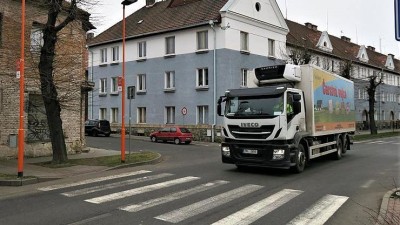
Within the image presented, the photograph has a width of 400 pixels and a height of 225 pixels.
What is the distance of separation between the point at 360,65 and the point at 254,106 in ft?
163

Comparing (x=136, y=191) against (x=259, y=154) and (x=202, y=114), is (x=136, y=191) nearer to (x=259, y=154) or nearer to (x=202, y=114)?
(x=259, y=154)

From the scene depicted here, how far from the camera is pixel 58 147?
614 inches

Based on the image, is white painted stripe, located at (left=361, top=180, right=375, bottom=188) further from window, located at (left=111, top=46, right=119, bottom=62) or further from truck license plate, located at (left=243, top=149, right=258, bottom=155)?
window, located at (left=111, top=46, right=119, bottom=62)

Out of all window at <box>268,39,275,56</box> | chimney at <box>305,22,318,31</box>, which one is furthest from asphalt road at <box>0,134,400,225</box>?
chimney at <box>305,22,318,31</box>

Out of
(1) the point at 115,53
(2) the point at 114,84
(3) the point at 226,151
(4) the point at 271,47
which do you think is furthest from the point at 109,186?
(1) the point at 115,53

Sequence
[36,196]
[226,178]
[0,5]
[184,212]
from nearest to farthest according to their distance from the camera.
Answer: [184,212]
[36,196]
[226,178]
[0,5]

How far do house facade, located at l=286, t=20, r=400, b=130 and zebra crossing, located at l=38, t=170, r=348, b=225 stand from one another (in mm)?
27805

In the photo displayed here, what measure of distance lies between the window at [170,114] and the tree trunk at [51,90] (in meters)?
20.9

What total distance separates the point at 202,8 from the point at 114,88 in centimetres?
1257

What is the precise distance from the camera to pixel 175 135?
3128cm

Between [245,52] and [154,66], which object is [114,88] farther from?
[245,52]

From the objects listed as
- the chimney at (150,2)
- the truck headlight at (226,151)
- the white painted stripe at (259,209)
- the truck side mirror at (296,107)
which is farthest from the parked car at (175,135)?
the white painted stripe at (259,209)

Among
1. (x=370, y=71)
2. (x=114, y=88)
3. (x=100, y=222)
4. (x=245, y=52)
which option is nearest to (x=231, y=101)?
(x=100, y=222)

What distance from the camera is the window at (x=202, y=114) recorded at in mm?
33969
